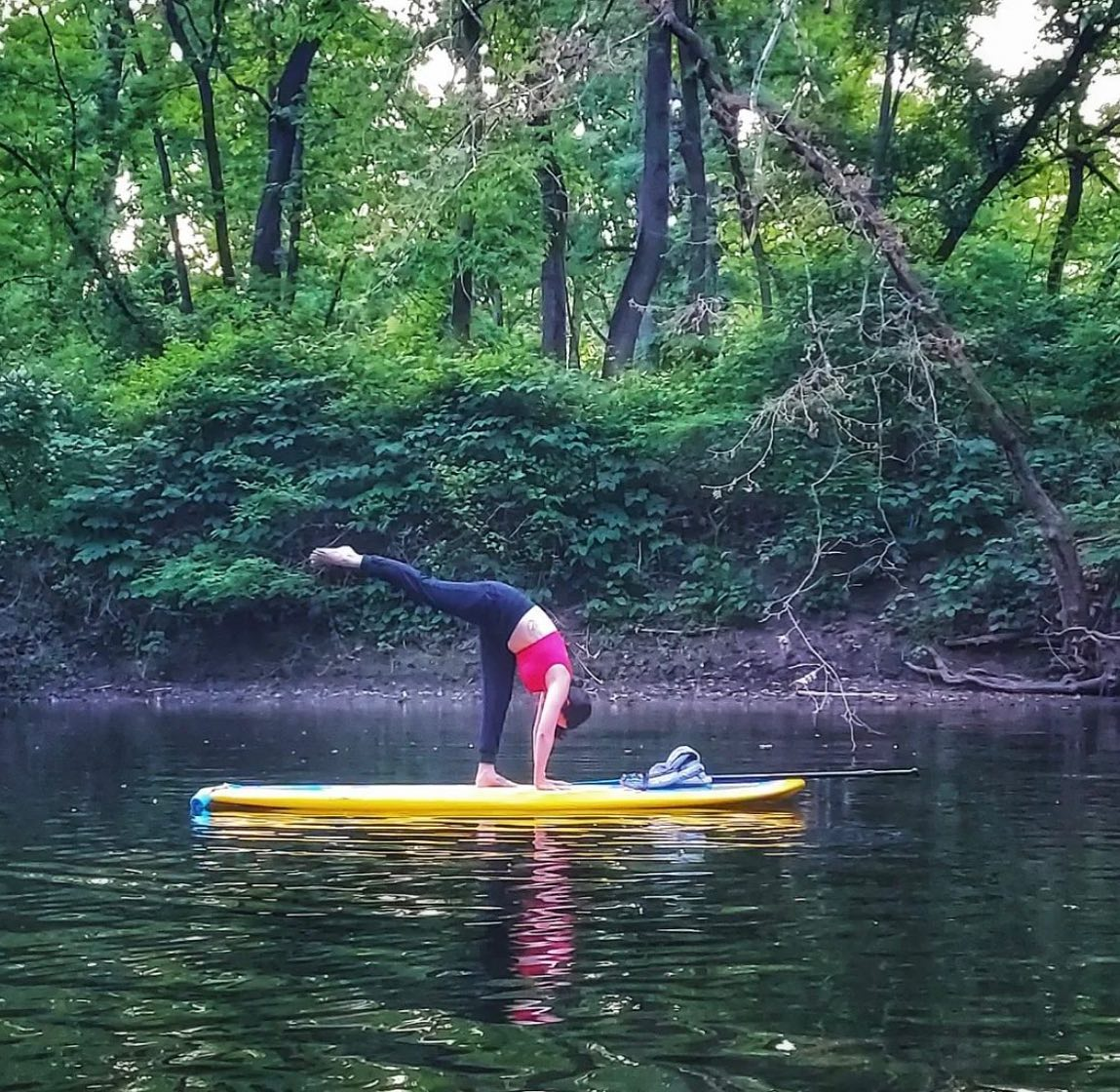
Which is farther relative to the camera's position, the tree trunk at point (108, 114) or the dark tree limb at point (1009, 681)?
the tree trunk at point (108, 114)

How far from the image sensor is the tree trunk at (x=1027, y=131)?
20984mm

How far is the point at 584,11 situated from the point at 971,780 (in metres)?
9.98

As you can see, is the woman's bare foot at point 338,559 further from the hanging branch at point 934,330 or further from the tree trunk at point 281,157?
the tree trunk at point 281,157

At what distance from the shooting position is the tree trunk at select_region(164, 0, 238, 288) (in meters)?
24.8

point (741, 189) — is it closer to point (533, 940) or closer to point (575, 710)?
point (575, 710)

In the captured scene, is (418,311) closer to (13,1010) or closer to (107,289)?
(107,289)

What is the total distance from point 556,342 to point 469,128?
8.52 metres

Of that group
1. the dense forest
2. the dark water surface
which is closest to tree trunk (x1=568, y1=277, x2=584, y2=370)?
the dense forest

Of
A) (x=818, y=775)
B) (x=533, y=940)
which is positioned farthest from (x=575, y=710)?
(x=533, y=940)

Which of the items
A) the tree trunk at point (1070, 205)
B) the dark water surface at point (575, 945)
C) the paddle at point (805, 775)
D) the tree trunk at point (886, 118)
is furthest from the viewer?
the tree trunk at point (1070, 205)

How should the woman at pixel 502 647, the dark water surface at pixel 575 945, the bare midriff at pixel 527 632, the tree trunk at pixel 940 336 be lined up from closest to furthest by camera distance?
the dark water surface at pixel 575 945 → the woman at pixel 502 647 → the bare midriff at pixel 527 632 → the tree trunk at pixel 940 336

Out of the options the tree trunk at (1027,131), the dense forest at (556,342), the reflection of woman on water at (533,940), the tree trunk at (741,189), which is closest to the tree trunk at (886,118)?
the dense forest at (556,342)

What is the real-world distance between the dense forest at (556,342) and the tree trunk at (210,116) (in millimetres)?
81

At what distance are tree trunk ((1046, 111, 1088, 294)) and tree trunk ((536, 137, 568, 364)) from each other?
7360mm
